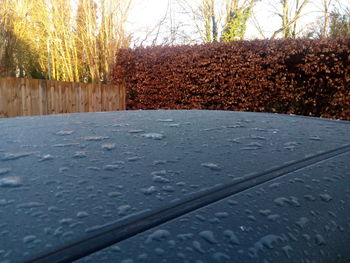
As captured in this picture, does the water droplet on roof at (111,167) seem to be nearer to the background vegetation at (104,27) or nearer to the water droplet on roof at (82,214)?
the water droplet on roof at (82,214)

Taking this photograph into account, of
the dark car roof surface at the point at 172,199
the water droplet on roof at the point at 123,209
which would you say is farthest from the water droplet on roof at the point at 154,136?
the water droplet on roof at the point at 123,209

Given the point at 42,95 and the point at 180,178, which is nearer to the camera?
the point at 180,178

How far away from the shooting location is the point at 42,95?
26.9 ft

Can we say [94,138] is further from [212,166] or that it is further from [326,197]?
[326,197]

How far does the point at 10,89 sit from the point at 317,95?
6.94 m

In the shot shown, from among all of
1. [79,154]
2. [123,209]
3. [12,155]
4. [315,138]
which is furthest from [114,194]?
[315,138]

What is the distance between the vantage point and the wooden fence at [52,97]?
7.29m

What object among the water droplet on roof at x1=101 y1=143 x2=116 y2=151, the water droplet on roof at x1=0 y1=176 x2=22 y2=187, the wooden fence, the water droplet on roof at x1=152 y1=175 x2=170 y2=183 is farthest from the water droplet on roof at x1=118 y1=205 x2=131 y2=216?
the wooden fence

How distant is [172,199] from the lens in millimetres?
626

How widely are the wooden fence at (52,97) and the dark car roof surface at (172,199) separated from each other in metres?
7.05

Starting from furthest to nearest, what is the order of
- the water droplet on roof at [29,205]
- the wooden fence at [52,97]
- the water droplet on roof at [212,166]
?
the wooden fence at [52,97]
the water droplet on roof at [212,166]
the water droplet on roof at [29,205]

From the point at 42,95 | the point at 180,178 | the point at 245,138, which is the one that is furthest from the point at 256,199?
the point at 42,95

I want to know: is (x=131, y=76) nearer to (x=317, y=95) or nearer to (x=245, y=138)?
(x=317, y=95)

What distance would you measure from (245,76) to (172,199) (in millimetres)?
7782
